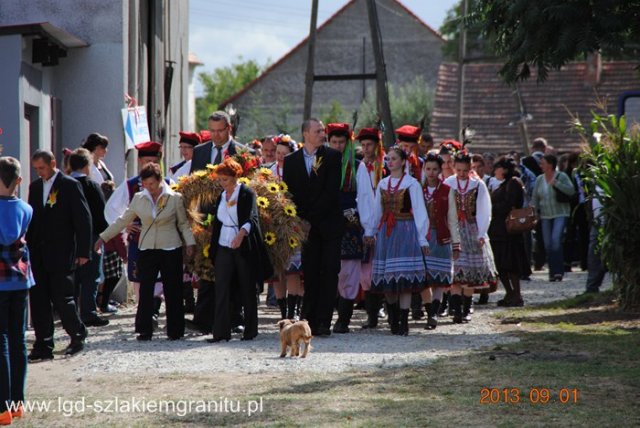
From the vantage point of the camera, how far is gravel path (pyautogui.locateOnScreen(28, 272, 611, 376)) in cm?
1094

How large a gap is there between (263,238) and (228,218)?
21.5 inches

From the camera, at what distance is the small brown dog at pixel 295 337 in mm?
11414

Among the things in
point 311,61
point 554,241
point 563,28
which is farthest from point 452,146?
point 311,61

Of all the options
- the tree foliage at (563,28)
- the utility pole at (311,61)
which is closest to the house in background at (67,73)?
the utility pole at (311,61)

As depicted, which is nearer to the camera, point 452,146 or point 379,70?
point 452,146

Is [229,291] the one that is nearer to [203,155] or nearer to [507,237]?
[203,155]

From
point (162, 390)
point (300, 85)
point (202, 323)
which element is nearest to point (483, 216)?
point (202, 323)

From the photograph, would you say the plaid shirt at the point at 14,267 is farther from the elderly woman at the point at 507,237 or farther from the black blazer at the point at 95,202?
the elderly woman at the point at 507,237

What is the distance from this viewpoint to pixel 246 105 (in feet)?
229

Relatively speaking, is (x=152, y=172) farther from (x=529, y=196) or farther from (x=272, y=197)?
(x=529, y=196)

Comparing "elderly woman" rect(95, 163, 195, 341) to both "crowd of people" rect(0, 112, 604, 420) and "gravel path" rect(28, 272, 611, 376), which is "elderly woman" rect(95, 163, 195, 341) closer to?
"crowd of people" rect(0, 112, 604, 420)

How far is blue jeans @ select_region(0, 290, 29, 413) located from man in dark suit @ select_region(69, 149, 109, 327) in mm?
4604

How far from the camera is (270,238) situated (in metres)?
13.2

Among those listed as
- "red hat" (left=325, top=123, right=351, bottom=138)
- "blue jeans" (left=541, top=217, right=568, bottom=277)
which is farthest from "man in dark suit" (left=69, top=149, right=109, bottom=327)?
"blue jeans" (left=541, top=217, right=568, bottom=277)
